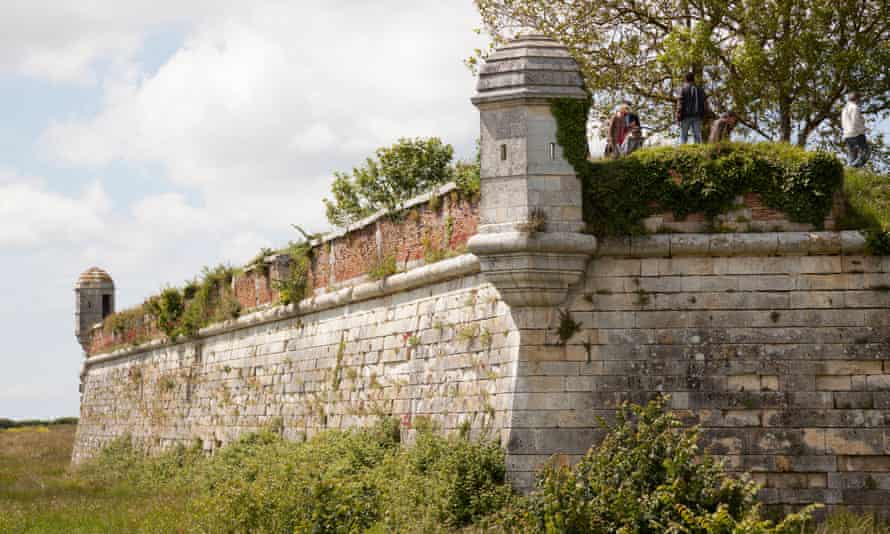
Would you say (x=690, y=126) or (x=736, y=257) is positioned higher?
(x=690, y=126)

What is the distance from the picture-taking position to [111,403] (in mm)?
33312

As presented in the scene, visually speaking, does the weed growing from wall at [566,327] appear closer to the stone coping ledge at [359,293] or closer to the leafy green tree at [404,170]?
the stone coping ledge at [359,293]

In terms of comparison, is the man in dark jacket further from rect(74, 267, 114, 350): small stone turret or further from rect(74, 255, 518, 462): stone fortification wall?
rect(74, 267, 114, 350): small stone turret

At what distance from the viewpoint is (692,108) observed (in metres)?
16.7

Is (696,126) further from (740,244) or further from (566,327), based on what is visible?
(566,327)

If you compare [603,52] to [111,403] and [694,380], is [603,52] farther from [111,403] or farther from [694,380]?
[111,403]

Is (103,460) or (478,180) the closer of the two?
(478,180)

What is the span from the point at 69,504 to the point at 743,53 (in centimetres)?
1350

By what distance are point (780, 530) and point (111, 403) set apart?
26054 mm

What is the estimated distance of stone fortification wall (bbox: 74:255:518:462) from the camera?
567 inches

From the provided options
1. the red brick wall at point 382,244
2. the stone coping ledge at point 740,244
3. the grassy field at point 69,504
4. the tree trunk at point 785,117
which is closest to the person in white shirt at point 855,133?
the stone coping ledge at point 740,244

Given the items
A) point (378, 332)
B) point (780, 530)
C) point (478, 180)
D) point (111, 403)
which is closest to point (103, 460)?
point (111, 403)

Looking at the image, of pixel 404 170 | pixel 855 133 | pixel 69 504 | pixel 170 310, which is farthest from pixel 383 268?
pixel 404 170

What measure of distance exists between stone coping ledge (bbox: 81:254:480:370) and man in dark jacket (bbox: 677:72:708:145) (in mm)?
4093
